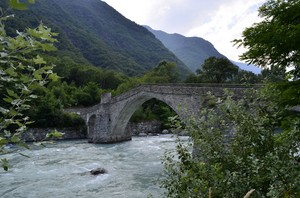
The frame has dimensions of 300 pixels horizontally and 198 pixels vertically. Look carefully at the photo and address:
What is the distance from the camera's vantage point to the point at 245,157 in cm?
471

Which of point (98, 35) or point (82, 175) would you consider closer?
point (82, 175)

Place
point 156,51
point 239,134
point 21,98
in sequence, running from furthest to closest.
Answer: point 156,51 < point 239,134 < point 21,98

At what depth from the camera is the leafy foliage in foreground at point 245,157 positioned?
12.5ft

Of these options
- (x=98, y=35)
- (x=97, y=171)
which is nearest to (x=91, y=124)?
(x=97, y=171)

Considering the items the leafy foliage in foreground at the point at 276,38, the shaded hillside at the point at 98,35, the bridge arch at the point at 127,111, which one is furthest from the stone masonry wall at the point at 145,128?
the shaded hillside at the point at 98,35

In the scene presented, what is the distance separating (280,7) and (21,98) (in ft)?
11.1

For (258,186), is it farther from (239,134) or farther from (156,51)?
(156,51)

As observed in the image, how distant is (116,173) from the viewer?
50.9 ft

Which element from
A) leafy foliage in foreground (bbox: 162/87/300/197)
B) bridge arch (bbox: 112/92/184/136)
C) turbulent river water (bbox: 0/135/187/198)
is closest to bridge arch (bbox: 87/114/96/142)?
bridge arch (bbox: 112/92/184/136)

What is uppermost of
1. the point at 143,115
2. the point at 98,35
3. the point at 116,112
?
the point at 98,35

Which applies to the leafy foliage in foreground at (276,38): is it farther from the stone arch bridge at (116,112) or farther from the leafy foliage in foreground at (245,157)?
the stone arch bridge at (116,112)

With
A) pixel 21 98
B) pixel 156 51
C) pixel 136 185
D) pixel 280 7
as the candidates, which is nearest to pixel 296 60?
pixel 280 7

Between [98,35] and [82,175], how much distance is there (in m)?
119

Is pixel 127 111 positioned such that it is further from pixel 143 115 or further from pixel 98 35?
pixel 98 35
